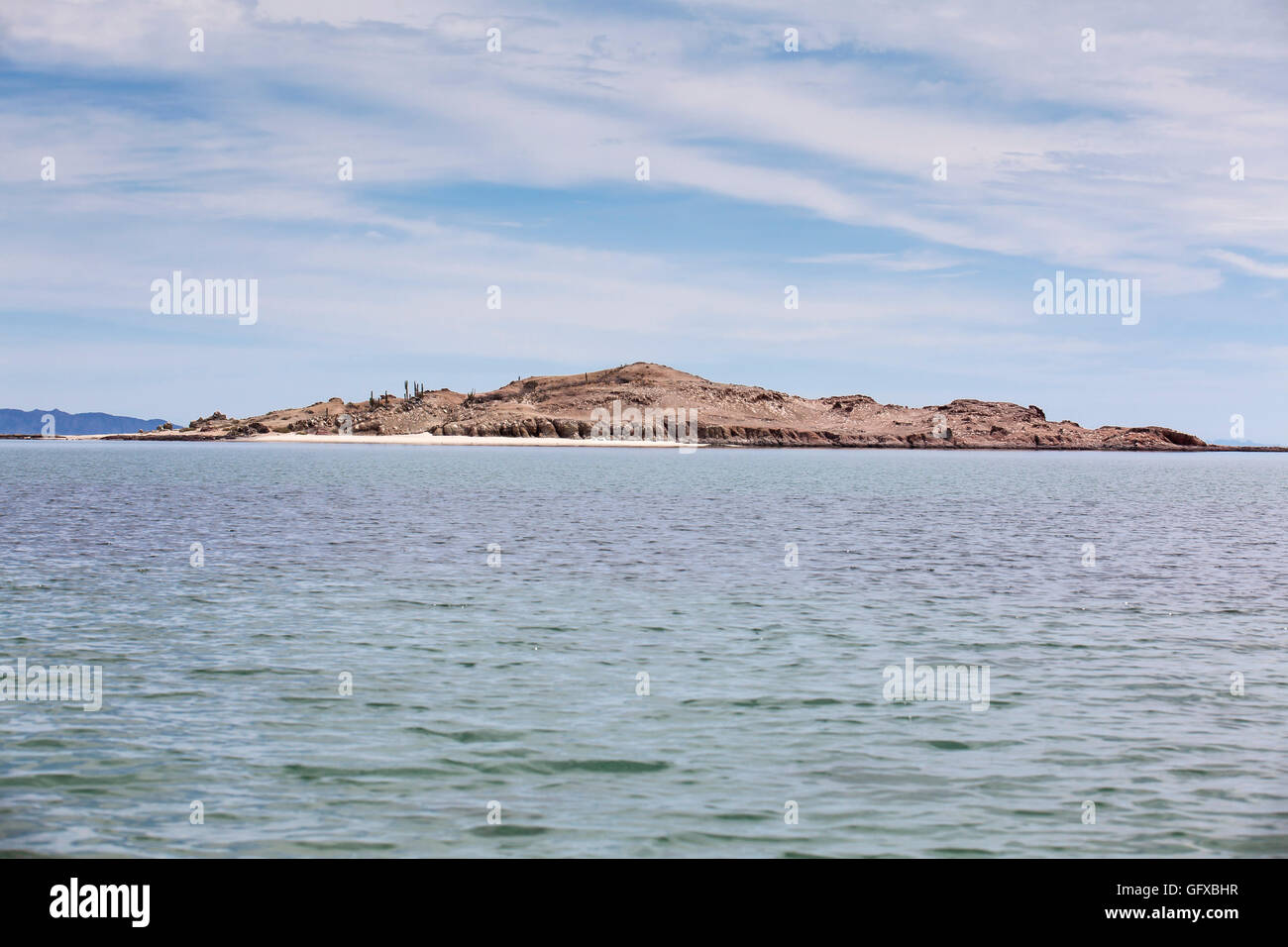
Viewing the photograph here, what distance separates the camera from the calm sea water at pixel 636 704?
1074cm

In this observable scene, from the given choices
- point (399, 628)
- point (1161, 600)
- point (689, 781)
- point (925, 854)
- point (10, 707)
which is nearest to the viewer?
point (925, 854)

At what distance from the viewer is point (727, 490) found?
86.2 m

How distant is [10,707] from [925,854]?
1218cm

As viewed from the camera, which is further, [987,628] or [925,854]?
[987,628]

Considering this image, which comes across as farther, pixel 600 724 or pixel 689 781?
pixel 600 724

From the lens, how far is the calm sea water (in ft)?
35.2

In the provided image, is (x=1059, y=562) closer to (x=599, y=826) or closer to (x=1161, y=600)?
(x=1161, y=600)

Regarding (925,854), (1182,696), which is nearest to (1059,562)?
(1182,696)

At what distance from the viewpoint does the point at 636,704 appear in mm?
15633

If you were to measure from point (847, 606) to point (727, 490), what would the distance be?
61.6 m

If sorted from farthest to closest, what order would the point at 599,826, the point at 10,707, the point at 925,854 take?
the point at 10,707 → the point at 599,826 → the point at 925,854

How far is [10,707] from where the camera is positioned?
1519 centimetres
